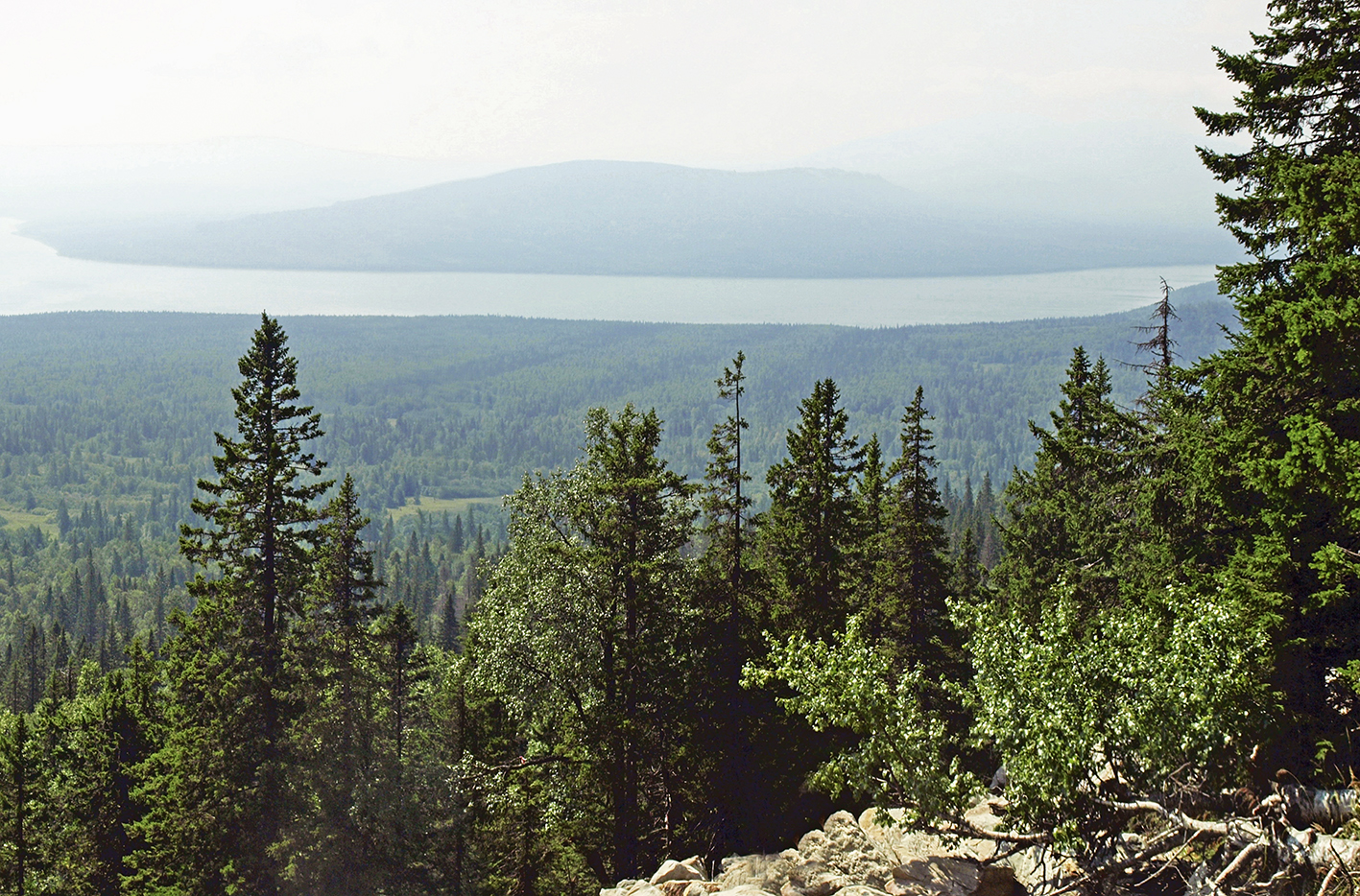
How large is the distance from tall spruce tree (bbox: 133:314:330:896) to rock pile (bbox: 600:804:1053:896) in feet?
43.3

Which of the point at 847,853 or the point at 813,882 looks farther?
the point at 847,853

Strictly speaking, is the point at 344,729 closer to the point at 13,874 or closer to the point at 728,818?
the point at 728,818

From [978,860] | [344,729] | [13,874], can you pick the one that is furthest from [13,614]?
[978,860]

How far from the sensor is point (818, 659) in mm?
17422

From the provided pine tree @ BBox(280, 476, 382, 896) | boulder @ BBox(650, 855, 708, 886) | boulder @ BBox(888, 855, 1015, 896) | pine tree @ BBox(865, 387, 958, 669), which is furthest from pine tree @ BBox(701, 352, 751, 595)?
boulder @ BBox(888, 855, 1015, 896)

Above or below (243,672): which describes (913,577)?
above

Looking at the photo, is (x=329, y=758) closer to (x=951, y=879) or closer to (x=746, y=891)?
(x=746, y=891)

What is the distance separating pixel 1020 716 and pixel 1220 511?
7.85 metres

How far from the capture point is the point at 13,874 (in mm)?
38719

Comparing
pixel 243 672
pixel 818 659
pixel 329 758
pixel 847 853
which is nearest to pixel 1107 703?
pixel 818 659

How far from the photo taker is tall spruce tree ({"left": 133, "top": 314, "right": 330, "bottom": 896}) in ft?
101

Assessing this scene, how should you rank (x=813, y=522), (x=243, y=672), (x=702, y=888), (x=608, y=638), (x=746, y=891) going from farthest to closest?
(x=813, y=522) < (x=243, y=672) < (x=608, y=638) < (x=702, y=888) < (x=746, y=891)

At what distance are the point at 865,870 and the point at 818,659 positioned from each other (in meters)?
4.40

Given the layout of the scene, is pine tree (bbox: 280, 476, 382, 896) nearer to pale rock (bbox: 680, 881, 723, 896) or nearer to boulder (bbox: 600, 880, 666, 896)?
boulder (bbox: 600, 880, 666, 896)
